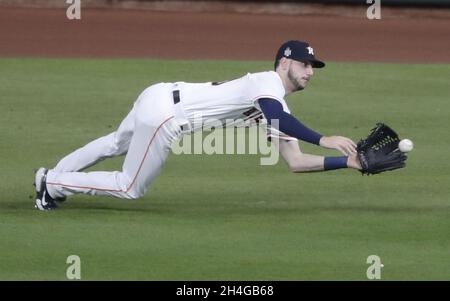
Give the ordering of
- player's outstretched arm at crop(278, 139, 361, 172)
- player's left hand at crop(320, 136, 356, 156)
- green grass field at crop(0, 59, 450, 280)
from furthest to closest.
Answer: player's outstretched arm at crop(278, 139, 361, 172), player's left hand at crop(320, 136, 356, 156), green grass field at crop(0, 59, 450, 280)

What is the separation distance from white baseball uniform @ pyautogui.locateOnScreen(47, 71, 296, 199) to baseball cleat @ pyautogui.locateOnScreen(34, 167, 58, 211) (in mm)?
47

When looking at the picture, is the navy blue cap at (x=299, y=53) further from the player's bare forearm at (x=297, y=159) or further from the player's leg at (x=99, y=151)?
the player's leg at (x=99, y=151)

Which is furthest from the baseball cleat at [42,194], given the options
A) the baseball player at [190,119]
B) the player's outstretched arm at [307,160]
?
the player's outstretched arm at [307,160]

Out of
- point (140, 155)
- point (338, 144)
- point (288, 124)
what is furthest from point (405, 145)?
point (140, 155)

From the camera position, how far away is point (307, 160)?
9.05 metres

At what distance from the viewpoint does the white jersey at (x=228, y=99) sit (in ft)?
29.8

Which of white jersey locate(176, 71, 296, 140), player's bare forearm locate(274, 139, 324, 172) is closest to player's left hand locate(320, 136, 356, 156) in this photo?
player's bare forearm locate(274, 139, 324, 172)

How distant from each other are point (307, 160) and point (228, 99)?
707 millimetres

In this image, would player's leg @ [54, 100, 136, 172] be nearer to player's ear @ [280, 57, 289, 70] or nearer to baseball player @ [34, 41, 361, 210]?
baseball player @ [34, 41, 361, 210]

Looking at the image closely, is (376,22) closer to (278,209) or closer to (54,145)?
(54,145)

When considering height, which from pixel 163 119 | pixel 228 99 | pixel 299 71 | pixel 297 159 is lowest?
pixel 297 159

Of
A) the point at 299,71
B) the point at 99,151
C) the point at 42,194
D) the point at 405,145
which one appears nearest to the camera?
the point at 405,145

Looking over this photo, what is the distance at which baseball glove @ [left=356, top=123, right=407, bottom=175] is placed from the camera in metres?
9.00

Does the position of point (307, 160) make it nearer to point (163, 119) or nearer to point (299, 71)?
point (299, 71)
